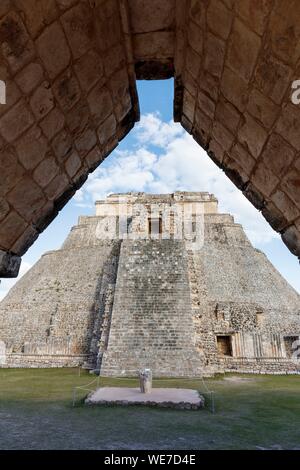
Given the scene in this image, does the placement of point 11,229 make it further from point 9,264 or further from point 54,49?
point 54,49

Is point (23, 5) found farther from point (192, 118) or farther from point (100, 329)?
point (100, 329)

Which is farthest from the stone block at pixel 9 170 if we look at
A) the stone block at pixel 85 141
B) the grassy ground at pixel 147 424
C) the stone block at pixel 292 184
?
the grassy ground at pixel 147 424

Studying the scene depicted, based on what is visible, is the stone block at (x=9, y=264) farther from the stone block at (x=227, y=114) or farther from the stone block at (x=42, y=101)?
the stone block at (x=227, y=114)

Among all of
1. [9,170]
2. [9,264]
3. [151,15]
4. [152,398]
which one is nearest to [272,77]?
[151,15]

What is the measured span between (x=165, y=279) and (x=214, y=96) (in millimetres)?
14108

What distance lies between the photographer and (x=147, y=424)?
5.84m

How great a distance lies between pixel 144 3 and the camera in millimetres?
2145

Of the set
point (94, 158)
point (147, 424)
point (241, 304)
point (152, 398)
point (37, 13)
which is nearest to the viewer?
point (37, 13)

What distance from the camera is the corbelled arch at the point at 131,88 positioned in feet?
5.71

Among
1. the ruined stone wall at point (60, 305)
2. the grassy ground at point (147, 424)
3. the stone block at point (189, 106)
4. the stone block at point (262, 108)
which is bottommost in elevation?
the grassy ground at point (147, 424)

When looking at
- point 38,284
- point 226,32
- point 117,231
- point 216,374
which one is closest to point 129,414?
point 226,32

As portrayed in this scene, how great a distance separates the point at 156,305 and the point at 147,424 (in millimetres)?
9062

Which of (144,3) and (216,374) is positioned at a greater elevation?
(144,3)

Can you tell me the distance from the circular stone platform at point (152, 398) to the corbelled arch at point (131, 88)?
19.2 feet
